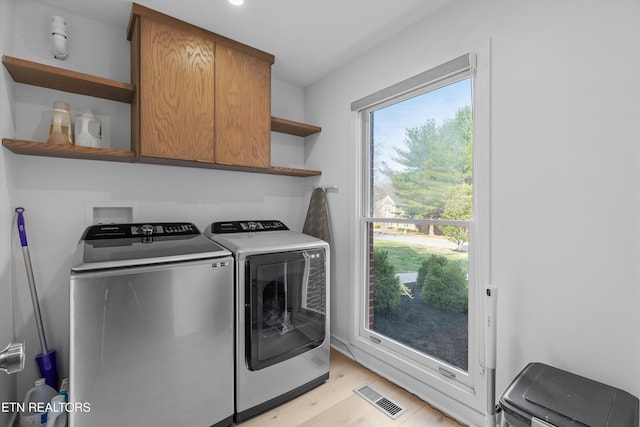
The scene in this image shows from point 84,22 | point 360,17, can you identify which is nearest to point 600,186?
point 360,17

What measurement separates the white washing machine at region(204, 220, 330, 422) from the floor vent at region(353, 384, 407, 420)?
283mm

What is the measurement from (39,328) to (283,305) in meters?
1.37

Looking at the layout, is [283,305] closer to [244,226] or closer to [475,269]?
[244,226]

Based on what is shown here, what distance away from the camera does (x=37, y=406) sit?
1.49 metres

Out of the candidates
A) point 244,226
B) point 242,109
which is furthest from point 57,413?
point 242,109

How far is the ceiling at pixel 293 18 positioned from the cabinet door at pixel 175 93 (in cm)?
14

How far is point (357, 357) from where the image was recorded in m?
2.33

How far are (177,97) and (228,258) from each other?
1084 mm

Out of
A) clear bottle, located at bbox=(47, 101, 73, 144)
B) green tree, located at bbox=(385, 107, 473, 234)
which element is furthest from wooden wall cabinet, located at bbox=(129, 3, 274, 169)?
green tree, located at bbox=(385, 107, 473, 234)

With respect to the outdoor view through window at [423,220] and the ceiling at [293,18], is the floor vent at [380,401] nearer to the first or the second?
the outdoor view through window at [423,220]

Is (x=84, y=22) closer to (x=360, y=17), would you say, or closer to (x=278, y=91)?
(x=278, y=91)

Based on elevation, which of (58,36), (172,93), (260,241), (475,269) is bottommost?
(475,269)

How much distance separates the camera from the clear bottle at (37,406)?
4.80 ft

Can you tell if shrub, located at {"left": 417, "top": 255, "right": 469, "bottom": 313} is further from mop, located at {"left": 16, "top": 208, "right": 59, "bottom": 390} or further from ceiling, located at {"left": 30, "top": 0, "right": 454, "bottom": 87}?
mop, located at {"left": 16, "top": 208, "right": 59, "bottom": 390}
